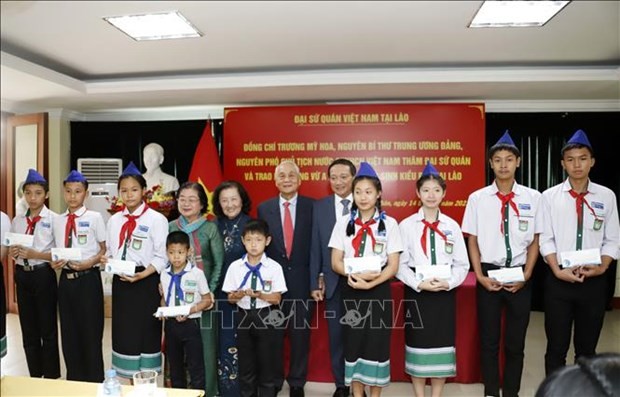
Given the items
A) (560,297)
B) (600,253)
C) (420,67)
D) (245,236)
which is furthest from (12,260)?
(600,253)

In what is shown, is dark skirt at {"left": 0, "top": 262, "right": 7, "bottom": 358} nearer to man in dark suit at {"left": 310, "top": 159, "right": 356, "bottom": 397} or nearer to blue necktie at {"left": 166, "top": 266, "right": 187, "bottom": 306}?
blue necktie at {"left": 166, "top": 266, "right": 187, "bottom": 306}

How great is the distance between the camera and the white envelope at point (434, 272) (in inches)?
97.7

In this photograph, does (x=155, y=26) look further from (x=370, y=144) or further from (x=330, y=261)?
(x=370, y=144)

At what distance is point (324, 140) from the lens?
13.6ft

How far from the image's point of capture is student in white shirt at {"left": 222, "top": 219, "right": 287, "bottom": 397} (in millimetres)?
2613

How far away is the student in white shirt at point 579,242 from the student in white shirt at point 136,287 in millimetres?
2295

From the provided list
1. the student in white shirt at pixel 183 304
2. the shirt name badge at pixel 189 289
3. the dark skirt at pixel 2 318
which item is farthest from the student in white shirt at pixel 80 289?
the dark skirt at pixel 2 318

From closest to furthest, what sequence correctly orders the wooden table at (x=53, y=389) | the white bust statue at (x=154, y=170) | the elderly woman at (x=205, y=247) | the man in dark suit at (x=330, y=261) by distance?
the wooden table at (x=53, y=389)
the elderly woman at (x=205, y=247)
the man in dark suit at (x=330, y=261)
the white bust statue at (x=154, y=170)

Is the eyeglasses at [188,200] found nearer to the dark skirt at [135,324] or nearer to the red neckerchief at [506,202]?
the dark skirt at [135,324]

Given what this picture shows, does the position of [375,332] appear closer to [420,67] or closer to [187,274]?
[187,274]

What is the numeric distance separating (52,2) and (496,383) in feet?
10.3

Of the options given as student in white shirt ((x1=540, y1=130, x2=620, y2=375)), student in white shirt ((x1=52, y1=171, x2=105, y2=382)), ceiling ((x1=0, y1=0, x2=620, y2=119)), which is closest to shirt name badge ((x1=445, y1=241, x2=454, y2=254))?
student in white shirt ((x1=540, y1=130, x2=620, y2=375))

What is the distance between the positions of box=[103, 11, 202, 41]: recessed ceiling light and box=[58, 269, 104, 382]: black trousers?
4.81 feet

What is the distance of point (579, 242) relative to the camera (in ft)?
8.40
